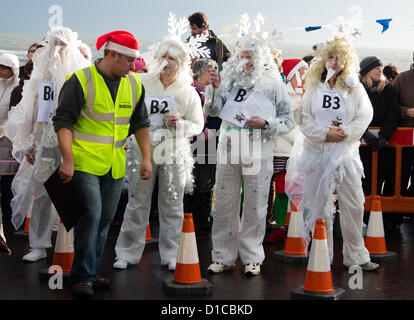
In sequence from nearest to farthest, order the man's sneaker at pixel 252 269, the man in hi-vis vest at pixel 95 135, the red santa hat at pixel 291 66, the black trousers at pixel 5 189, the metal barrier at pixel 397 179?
the man in hi-vis vest at pixel 95 135 → the man's sneaker at pixel 252 269 → the red santa hat at pixel 291 66 → the metal barrier at pixel 397 179 → the black trousers at pixel 5 189

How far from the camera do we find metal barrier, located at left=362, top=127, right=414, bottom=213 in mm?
9156

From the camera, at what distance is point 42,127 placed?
280 inches

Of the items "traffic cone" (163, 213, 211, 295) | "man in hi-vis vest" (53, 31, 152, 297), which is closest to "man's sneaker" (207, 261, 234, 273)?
"traffic cone" (163, 213, 211, 295)

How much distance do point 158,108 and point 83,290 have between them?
1891 millimetres

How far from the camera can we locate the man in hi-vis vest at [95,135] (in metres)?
5.75

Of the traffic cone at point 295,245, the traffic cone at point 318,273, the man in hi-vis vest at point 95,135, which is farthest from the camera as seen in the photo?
the traffic cone at point 295,245

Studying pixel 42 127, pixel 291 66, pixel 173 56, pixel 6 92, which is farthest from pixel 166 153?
pixel 6 92

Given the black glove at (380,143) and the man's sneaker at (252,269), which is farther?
the black glove at (380,143)

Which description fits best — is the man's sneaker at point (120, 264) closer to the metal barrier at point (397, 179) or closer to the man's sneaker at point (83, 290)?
the man's sneaker at point (83, 290)

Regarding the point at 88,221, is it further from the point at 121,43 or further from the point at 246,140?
the point at 246,140

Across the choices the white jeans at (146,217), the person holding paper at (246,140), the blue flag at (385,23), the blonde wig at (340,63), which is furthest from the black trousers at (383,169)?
the white jeans at (146,217)

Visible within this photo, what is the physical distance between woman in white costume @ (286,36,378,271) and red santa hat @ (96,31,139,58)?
1.85 metres

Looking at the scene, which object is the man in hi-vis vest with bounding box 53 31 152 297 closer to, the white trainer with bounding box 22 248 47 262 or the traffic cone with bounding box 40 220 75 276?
the traffic cone with bounding box 40 220 75 276
